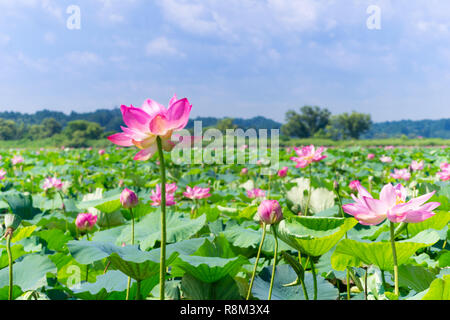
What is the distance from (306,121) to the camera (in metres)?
51.8

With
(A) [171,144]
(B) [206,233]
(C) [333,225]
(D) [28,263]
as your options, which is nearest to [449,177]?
(B) [206,233]

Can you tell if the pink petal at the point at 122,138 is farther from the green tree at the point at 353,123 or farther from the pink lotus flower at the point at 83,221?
the green tree at the point at 353,123

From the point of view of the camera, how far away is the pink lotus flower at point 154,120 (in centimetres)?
51

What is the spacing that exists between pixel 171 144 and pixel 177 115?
0.05 meters

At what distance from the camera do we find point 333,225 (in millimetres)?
653

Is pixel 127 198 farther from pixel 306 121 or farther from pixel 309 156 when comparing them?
pixel 306 121

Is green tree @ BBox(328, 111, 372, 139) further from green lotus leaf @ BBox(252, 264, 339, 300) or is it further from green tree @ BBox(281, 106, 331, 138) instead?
green lotus leaf @ BBox(252, 264, 339, 300)

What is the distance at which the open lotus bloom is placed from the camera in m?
0.54

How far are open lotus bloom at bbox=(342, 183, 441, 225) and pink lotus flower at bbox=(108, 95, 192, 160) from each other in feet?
1.06

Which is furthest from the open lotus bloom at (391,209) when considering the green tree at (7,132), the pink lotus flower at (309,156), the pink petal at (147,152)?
the green tree at (7,132)

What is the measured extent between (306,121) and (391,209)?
2086 inches

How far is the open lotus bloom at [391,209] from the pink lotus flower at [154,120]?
1.06ft
